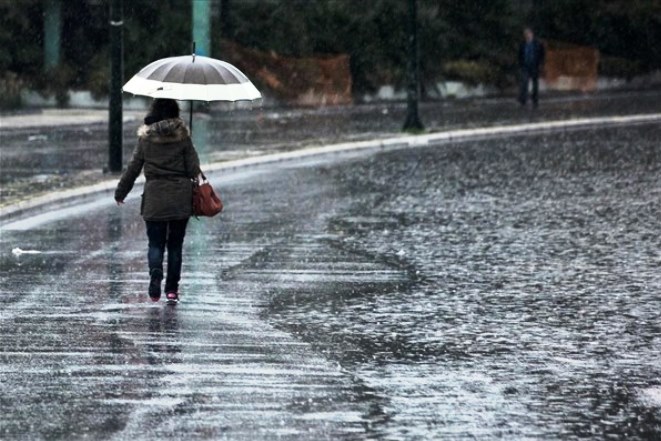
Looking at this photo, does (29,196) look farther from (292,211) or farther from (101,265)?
(101,265)

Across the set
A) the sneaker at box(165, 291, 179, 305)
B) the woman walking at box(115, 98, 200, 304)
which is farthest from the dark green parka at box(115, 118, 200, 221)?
the sneaker at box(165, 291, 179, 305)

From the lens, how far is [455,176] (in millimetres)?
23984

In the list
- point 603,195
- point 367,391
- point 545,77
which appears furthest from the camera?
point 545,77

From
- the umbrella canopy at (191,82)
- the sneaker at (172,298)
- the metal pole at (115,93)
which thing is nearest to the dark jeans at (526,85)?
the metal pole at (115,93)

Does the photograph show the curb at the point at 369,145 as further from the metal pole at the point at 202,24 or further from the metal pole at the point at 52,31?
the metal pole at the point at 52,31

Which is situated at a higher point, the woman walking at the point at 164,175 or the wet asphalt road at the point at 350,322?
the woman walking at the point at 164,175

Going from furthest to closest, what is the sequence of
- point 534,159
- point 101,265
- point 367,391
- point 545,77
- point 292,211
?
point 545,77 → point 534,159 → point 292,211 → point 101,265 → point 367,391

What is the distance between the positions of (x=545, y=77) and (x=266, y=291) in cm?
4048

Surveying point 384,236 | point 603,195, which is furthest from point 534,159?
point 384,236

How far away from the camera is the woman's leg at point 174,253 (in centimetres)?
1294

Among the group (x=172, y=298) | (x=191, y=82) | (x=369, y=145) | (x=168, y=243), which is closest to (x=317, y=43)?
(x=369, y=145)

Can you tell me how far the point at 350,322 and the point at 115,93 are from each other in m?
12.0

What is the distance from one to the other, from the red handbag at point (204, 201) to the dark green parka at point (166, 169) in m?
0.06

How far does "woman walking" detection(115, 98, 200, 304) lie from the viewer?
1288cm
